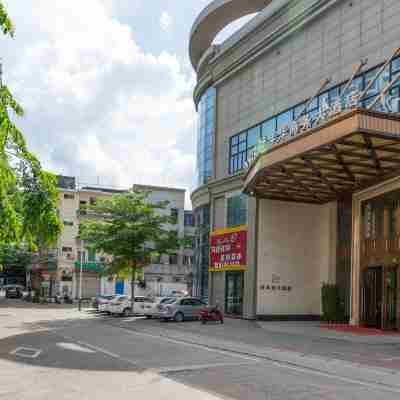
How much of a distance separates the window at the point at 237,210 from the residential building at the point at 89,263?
95.1ft

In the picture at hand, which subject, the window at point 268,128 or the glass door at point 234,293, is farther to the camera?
the glass door at point 234,293

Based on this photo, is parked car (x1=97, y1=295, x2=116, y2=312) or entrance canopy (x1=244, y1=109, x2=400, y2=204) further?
parked car (x1=97, y1=295, x2=116, y2=312)

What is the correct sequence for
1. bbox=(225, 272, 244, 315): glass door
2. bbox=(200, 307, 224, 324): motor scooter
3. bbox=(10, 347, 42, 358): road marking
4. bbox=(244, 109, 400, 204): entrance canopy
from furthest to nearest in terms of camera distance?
bbox=(225, 272, 244, 315): glass door < bbox=(200, 307, 224, 324): motor scooter < bbox=(244, 109, 400, 204): entrance canopy < bbox=(10, 347, 42, 358): road marking

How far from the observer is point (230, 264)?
37.7 metres

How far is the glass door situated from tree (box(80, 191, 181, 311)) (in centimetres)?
468

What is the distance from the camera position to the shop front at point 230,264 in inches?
1437

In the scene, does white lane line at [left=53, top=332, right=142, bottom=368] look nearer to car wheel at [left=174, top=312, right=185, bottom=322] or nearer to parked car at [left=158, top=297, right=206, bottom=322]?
parked car at [left=158, top=297, right=206, bottom=322]

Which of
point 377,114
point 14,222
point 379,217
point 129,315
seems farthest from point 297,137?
point 129,315

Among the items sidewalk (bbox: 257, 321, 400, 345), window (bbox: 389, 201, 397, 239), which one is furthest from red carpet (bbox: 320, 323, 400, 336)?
window (bbox: 389, 201, 397, 239)

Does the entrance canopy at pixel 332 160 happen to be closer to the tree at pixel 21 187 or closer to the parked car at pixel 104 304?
the parked car at pixel 104 304

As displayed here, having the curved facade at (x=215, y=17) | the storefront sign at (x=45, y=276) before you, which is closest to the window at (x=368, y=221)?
the curved facade at (x=215, y=17)

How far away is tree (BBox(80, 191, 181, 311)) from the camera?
39094 millimetres

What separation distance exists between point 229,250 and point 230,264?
96 cm

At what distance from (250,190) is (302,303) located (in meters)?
7.45
